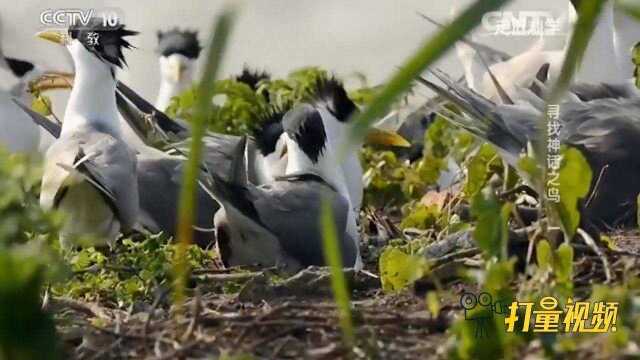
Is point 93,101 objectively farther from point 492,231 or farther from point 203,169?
point 492,231

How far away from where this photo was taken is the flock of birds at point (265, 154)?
3.08m

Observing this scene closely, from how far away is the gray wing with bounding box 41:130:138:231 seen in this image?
10.5ft

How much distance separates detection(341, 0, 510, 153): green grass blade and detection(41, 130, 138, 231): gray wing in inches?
75.0

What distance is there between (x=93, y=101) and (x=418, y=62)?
2251 mm

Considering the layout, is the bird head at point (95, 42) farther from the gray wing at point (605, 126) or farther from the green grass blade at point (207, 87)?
the green grass blade at point (207, 87)

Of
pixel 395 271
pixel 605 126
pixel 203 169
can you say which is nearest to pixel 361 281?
pixel 395 271

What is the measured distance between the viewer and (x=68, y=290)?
2688 millimetres

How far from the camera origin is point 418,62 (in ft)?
4.39

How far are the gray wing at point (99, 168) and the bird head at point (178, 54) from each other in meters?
0.35

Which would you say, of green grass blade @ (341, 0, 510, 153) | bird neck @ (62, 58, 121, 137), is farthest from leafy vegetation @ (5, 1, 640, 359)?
bird neck @ (62, 58, 121, 137)

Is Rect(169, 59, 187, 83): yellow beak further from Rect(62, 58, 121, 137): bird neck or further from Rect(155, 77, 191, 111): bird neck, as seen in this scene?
Rect(62, 58, 121, 137): bird neck

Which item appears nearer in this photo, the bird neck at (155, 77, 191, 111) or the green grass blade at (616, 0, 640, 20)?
the green grass blade at (616, 0, 640, 20)

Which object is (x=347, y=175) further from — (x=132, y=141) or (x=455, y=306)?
(x=455, y=306)

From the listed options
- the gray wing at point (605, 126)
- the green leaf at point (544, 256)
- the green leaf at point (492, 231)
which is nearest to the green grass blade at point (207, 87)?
the green leaf at point (492, 231)
